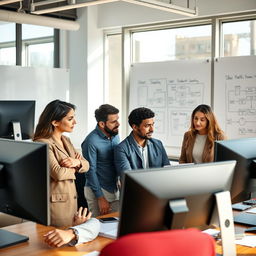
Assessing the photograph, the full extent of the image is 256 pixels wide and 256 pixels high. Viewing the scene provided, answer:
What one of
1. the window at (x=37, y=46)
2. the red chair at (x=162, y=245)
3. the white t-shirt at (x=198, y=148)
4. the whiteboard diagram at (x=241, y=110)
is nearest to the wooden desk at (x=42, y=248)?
the red chair at (x=162, y=245)

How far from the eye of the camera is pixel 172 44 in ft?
20.5

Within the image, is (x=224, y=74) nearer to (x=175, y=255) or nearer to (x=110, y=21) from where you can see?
(x=110, y=21)

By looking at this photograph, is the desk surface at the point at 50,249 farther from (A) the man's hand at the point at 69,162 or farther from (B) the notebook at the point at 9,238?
(A) the man's hand at the point at 69,162

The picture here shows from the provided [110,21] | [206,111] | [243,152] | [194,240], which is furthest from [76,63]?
[194,240]

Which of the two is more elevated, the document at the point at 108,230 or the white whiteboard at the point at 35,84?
the white whiteboard at the point at 35,84

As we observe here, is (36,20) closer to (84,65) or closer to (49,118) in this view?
(84,65)

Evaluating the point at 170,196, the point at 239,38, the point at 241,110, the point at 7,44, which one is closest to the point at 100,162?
the point at 170,196

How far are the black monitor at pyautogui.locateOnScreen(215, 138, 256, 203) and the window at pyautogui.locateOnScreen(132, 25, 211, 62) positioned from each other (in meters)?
3.42

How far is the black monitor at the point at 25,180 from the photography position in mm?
2180

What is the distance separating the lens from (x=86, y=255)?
219 centimetres

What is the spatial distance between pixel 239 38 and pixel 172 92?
111 centimetres

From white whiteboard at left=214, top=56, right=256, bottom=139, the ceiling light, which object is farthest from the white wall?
white whiteboard at left=214, top=56, right=256, bottom=139

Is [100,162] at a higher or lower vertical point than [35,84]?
lower

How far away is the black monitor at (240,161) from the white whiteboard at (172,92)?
319 cm
